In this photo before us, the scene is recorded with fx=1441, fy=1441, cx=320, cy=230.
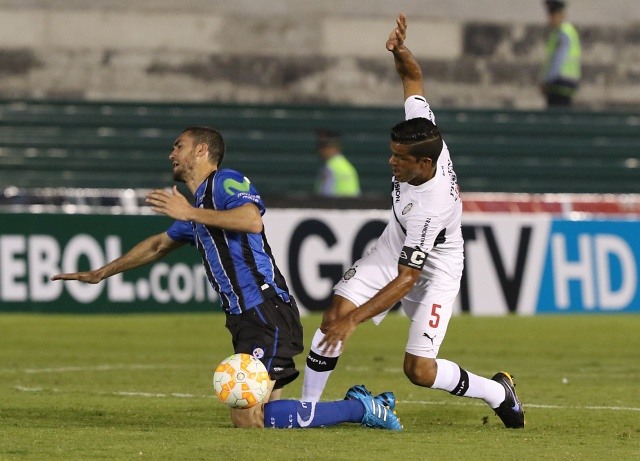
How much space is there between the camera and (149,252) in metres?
8.70

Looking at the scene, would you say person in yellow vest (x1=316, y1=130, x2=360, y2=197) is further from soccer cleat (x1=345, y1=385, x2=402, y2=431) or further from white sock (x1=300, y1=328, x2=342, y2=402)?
soccer cleat (x1=345, y1=385, x2=402, y2=431)

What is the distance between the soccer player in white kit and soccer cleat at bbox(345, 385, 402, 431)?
175mm

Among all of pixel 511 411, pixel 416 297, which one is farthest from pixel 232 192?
pixel 511 411

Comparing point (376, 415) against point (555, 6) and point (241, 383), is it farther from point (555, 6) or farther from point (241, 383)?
point (555, 6)

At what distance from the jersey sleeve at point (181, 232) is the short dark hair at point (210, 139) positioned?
45 cm

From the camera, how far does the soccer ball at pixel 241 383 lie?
7.89m

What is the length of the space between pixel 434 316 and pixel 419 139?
41.9 inches

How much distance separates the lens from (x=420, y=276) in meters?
8.71

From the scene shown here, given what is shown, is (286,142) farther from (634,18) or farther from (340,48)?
(634,18)

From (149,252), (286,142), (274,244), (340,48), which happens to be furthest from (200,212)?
(340,48)

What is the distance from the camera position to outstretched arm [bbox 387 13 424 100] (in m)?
9.09

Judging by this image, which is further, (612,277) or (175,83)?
(175,83)

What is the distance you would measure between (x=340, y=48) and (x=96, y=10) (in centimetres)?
377

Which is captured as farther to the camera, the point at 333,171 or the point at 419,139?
the point at 333,171
